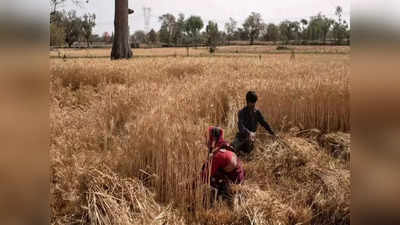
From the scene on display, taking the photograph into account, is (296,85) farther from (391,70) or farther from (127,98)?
(391,70)

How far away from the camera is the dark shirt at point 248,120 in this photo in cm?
329

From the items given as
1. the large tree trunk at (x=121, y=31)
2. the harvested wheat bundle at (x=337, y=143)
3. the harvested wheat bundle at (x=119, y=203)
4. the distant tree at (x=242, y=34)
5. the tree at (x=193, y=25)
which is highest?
the tree at (x=193, y=25)

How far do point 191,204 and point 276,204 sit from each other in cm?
52

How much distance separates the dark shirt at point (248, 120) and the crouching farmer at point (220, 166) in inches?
28.1

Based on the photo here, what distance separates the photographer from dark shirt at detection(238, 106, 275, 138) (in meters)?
3.29

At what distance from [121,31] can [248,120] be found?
11.2m

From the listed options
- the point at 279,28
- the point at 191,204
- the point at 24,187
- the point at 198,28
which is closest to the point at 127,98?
the point at 191,204

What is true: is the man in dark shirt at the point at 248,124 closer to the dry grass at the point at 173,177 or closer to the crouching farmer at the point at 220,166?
the dry grass at the point at 173,177

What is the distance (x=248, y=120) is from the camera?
336cm

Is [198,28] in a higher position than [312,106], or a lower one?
higher

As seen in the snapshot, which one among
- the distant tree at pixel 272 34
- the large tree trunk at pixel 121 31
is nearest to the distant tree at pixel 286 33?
the distant tree at pixel 272 34

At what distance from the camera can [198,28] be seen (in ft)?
200

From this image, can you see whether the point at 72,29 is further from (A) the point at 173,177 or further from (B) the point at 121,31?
(A) the point at 173,177

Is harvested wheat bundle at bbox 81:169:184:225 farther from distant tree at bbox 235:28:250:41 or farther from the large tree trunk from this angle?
distant tree at bbox 235:28:250:41
